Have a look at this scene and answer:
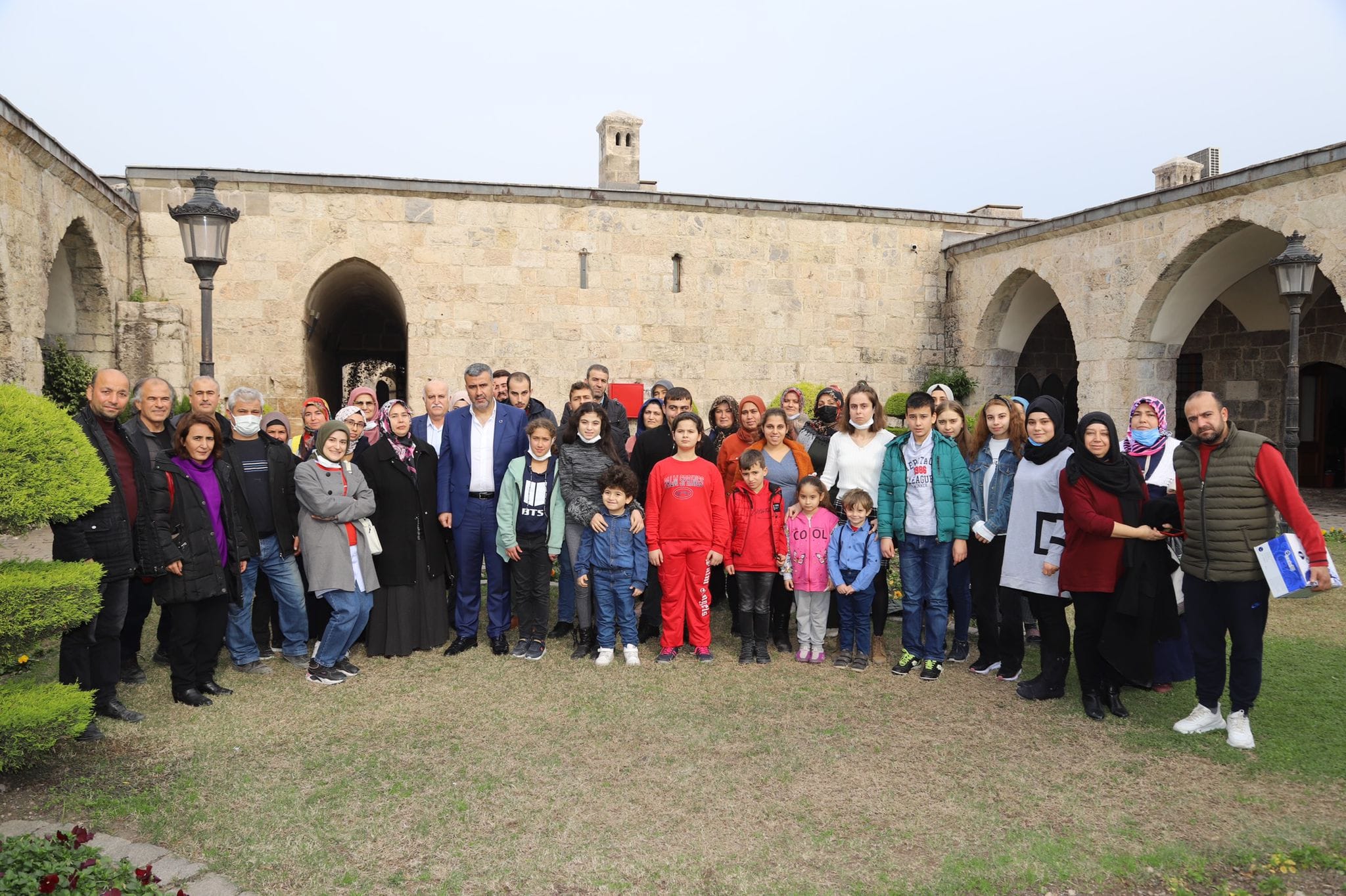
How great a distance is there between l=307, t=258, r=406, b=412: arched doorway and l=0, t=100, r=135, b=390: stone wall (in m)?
2.40

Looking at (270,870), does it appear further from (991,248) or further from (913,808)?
(991,248)

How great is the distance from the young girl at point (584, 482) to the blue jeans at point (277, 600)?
1656 mm

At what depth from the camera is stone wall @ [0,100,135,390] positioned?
7906 mm

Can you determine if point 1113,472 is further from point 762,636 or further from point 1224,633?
point 762,636

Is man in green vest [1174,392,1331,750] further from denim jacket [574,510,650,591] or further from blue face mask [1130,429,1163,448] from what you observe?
denim jacket [574,510,650,591]

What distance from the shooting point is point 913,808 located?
3.50m

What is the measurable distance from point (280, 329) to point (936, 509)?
982 cm

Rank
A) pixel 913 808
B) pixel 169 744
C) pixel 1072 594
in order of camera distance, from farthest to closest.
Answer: pixel 1072 594
pixel 169 744
pixel 913 808

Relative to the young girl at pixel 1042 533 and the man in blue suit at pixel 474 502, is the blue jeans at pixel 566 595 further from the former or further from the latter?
the young girl at pixel 1042 533

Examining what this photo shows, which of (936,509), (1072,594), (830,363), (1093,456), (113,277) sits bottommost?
(1072,594)

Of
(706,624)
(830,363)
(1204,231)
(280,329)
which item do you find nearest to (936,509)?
(706,624)

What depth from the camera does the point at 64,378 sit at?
978cm

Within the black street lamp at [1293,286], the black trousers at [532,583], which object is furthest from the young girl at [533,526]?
the black street lamp at [1293,286]

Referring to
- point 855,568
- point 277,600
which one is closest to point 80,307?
point 277,600
